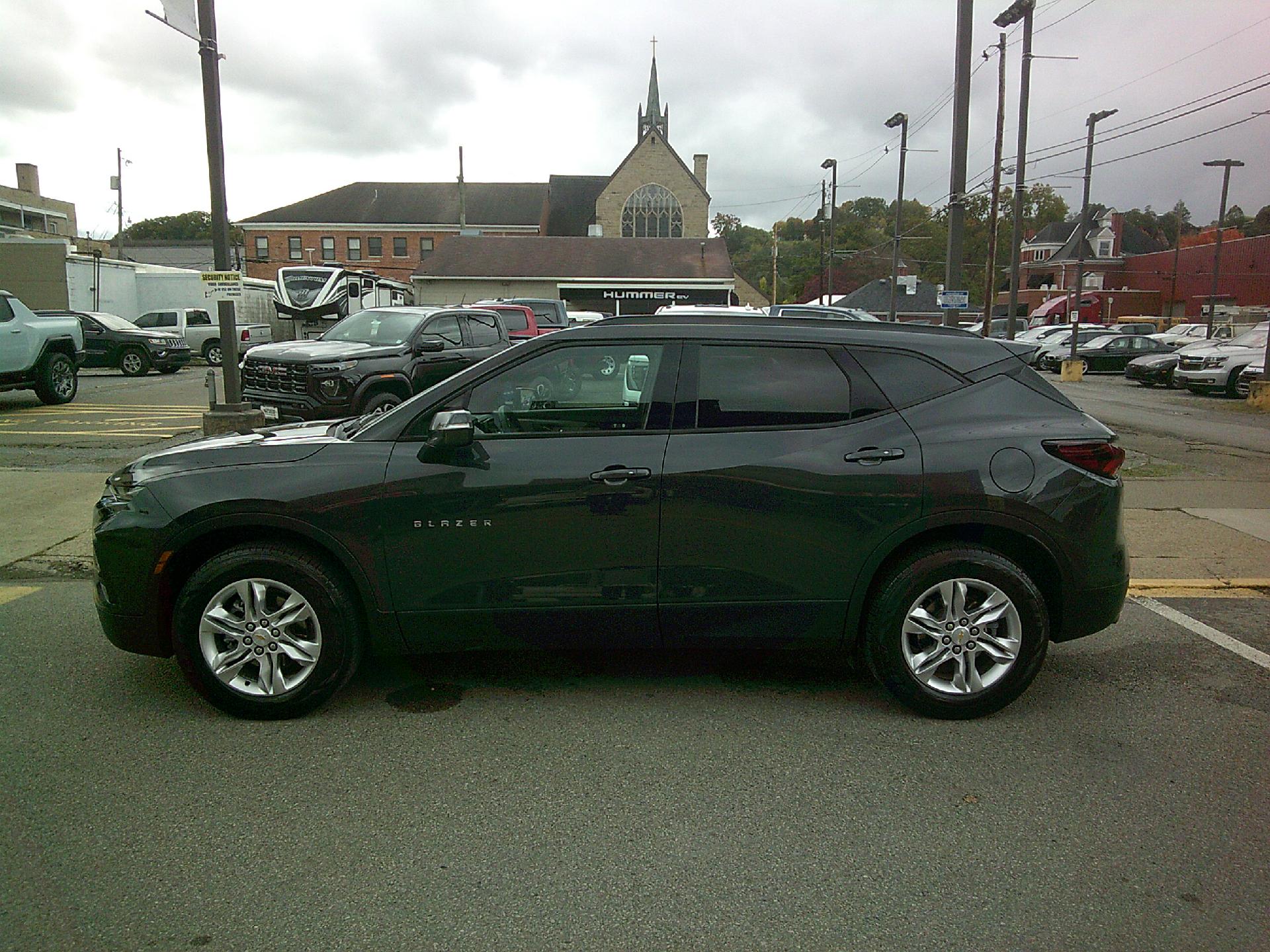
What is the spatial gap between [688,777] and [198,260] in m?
83.5

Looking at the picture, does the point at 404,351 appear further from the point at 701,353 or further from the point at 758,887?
the point at 758,887

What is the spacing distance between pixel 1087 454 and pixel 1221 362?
73.3ft

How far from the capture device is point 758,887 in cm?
293

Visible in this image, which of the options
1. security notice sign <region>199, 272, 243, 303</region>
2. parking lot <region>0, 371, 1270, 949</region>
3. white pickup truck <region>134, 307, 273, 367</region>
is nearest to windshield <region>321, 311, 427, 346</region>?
security notice sign <region>199, 272, 243, 303</region>

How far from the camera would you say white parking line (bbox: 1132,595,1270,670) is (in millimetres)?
5066

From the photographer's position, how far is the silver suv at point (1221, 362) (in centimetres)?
2238

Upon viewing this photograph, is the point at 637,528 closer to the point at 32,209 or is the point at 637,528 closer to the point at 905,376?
the point at 905,376

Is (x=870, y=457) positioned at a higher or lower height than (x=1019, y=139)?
lower

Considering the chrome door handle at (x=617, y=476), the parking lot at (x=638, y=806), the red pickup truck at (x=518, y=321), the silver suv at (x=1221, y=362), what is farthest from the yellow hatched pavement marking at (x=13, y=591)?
the silver suv at (x=1221, y=362)

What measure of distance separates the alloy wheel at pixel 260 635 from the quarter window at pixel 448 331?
8971 millimetres

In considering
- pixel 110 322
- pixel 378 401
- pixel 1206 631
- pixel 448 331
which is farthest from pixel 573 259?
pixel 1206 631

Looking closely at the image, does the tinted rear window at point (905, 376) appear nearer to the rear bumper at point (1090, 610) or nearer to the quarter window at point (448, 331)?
the rear bumper at point (1090, 610)

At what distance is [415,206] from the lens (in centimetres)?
7050

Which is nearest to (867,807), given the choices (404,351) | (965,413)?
(965,413)
